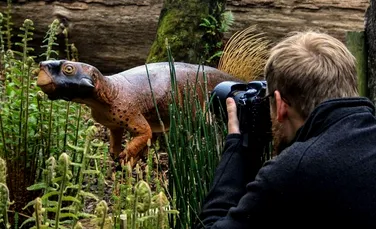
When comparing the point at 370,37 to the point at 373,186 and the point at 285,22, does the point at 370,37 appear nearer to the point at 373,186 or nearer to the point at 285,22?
the point at 373,186

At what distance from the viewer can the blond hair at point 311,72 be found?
2.27 metres

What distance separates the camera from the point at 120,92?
4512mm

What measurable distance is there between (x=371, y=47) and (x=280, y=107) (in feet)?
5.48

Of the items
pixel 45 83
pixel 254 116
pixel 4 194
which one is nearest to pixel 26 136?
pixel 45 83

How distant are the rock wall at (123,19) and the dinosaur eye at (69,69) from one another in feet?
12.1

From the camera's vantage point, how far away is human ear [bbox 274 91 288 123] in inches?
91.7

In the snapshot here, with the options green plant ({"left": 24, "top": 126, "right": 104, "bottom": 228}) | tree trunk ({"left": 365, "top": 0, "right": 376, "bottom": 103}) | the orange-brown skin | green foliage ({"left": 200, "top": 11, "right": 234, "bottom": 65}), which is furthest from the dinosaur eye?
green foliage ({"left": 200, "top": 11, "right": 234, "bottom": 65})

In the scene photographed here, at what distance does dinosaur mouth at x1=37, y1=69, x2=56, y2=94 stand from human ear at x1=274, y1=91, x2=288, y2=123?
Result: 69.1 inches

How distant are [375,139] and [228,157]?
0.55 meters

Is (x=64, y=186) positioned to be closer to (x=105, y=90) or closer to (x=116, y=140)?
(x=105, y=90)

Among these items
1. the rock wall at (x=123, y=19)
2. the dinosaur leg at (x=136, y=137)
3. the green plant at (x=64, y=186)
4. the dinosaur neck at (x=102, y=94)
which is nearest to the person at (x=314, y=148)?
the green plant at (x=64, y=186)

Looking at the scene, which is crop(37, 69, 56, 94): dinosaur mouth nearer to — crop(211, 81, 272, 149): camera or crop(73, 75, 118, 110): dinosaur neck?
crop(73, 75, 118, 110): dinosaur neck

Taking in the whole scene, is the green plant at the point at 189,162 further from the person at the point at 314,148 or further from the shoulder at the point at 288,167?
the shoulder at the point at 288,167

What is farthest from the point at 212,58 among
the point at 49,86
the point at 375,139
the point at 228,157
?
the point at 375,139
